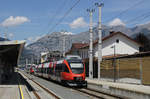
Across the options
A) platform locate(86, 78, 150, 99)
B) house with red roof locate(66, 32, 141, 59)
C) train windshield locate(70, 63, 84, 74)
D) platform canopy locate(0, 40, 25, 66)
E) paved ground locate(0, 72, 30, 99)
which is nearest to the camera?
platform locate(86, 78, 150, 99)

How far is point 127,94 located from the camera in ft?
51.7

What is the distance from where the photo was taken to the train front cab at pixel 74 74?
2423 cm

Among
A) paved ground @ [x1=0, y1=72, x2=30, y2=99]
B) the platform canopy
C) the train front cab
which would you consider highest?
the platform canopy

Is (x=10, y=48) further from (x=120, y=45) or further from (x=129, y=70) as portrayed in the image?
(x=120, y=45)

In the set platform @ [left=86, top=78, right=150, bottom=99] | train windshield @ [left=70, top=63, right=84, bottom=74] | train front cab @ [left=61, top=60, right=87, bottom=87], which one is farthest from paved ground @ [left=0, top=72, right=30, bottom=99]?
platform @ [left=86, top=78, right=150, bottom=99]

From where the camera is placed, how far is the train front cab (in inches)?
954

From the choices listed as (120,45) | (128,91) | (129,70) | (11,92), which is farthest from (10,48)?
(120,45)

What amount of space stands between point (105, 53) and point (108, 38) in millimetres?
3188

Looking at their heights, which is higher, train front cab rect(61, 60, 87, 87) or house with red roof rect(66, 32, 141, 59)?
house with red roof rect(66, 32, 141, 59)

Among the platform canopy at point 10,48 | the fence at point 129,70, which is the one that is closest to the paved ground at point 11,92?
the platform canopy at point 10,48

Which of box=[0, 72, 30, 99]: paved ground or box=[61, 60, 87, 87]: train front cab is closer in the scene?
box=[0, 72, 30, 99]: paved ground

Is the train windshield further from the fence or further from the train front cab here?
the fence

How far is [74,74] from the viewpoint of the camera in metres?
24.2

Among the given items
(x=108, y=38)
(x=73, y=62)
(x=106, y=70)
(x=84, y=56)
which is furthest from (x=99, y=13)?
(x=84, y=56)
